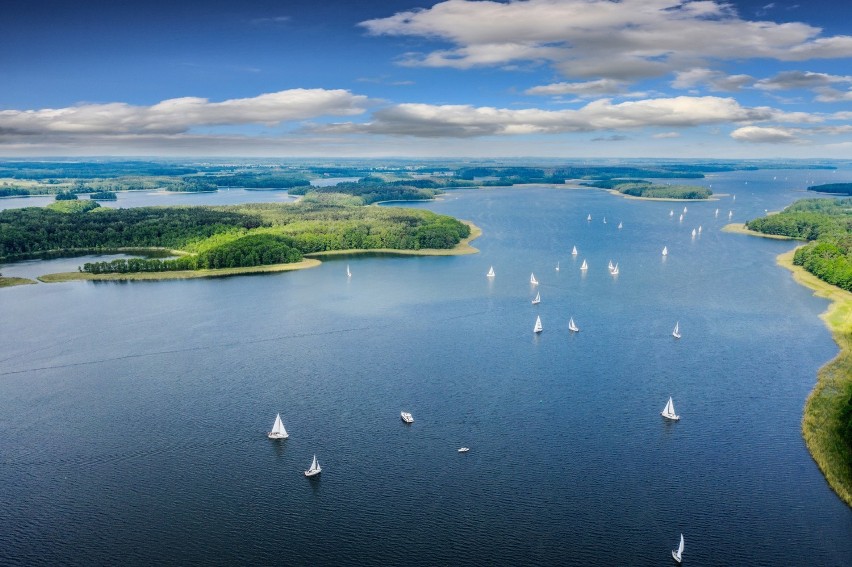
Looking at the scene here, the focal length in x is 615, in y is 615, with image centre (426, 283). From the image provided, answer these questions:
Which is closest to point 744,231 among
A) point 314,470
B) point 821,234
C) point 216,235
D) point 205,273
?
point 821,234

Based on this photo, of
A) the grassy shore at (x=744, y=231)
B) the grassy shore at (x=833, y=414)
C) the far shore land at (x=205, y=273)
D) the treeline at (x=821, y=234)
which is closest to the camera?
the grassy shore at (x=833, y=414)

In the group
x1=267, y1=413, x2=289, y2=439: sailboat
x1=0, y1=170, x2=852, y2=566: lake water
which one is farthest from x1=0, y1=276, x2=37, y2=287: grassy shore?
x1=267, y1=413, x2=289, y2=439: sailboat

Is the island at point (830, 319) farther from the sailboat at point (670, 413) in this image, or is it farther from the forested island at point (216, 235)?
the forested island at point (216, 235)

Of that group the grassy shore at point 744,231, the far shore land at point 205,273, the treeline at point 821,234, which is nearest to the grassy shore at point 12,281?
the far shore land at point 205,273

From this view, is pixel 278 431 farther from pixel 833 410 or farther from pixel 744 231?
pixel 744 231

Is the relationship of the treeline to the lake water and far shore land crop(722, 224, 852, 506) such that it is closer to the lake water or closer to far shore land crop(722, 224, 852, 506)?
the lake water

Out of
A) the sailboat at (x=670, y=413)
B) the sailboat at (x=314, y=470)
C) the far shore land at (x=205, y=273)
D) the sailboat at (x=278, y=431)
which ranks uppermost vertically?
the far shore land at (x=205, y=273)
